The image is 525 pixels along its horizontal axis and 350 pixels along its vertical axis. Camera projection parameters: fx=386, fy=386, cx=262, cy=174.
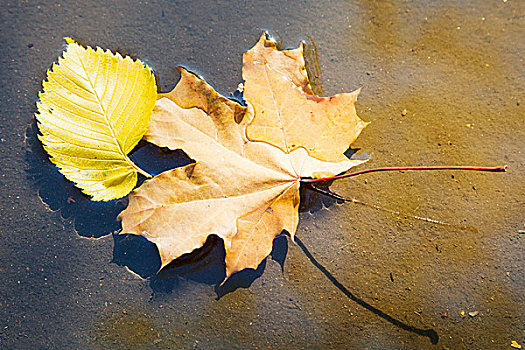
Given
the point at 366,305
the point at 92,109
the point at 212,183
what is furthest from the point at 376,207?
the point at 92,109

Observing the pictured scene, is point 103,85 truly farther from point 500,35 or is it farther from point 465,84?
point 500,35

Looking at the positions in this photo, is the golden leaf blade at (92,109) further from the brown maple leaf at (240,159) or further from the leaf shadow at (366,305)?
the leaf shadow at (366,305)

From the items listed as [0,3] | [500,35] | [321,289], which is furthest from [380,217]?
[0,3]

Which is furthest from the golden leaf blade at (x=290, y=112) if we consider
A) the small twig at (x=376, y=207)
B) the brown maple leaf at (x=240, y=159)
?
the small twig at (x=376, y=207)

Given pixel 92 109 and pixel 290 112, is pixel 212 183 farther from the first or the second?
pixel 92 109


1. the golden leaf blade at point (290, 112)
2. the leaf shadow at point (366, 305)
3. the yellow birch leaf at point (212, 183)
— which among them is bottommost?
the leaf shadow at point (366, 305)

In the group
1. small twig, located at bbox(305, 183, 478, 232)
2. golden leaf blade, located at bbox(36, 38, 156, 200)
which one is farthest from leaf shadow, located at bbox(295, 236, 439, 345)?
golden leaf blade, located at bbox(36, 38, 156, 200)
